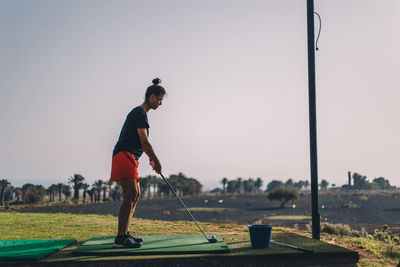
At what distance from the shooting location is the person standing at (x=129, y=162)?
4.42 m

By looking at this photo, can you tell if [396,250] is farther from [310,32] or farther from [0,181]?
[0,181]

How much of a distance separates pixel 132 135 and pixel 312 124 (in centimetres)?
310

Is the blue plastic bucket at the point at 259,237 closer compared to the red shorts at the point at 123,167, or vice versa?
the red shorts at the point at 123,167

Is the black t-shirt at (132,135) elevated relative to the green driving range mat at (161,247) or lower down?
elevated

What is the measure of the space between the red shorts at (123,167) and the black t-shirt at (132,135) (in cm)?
8

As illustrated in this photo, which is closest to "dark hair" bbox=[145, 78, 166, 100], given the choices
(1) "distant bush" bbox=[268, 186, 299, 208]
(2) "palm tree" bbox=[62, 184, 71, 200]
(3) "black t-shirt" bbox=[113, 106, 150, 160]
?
(3) "black t-shirt" bbox=[113, 106, 150, 160]

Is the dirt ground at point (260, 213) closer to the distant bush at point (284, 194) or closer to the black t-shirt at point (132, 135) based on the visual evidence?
the distant bush at point (284, 194)

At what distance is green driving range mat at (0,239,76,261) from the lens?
3979mm

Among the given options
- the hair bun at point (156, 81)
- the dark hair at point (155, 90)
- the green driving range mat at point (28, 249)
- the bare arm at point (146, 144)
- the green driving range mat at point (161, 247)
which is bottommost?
the green driving range mat at point (28, 249)

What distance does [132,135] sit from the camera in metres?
4.57

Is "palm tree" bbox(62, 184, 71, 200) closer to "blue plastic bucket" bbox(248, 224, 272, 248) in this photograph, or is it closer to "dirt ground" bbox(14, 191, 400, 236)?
"dirt ground" bbox(14, 191, 400, 236)

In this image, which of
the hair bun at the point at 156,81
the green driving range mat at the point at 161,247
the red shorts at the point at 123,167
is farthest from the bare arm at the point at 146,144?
the green driving range mat at the point at 161,247

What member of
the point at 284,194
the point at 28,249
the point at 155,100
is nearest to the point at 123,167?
the point at 155,100

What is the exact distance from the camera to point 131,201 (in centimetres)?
444
